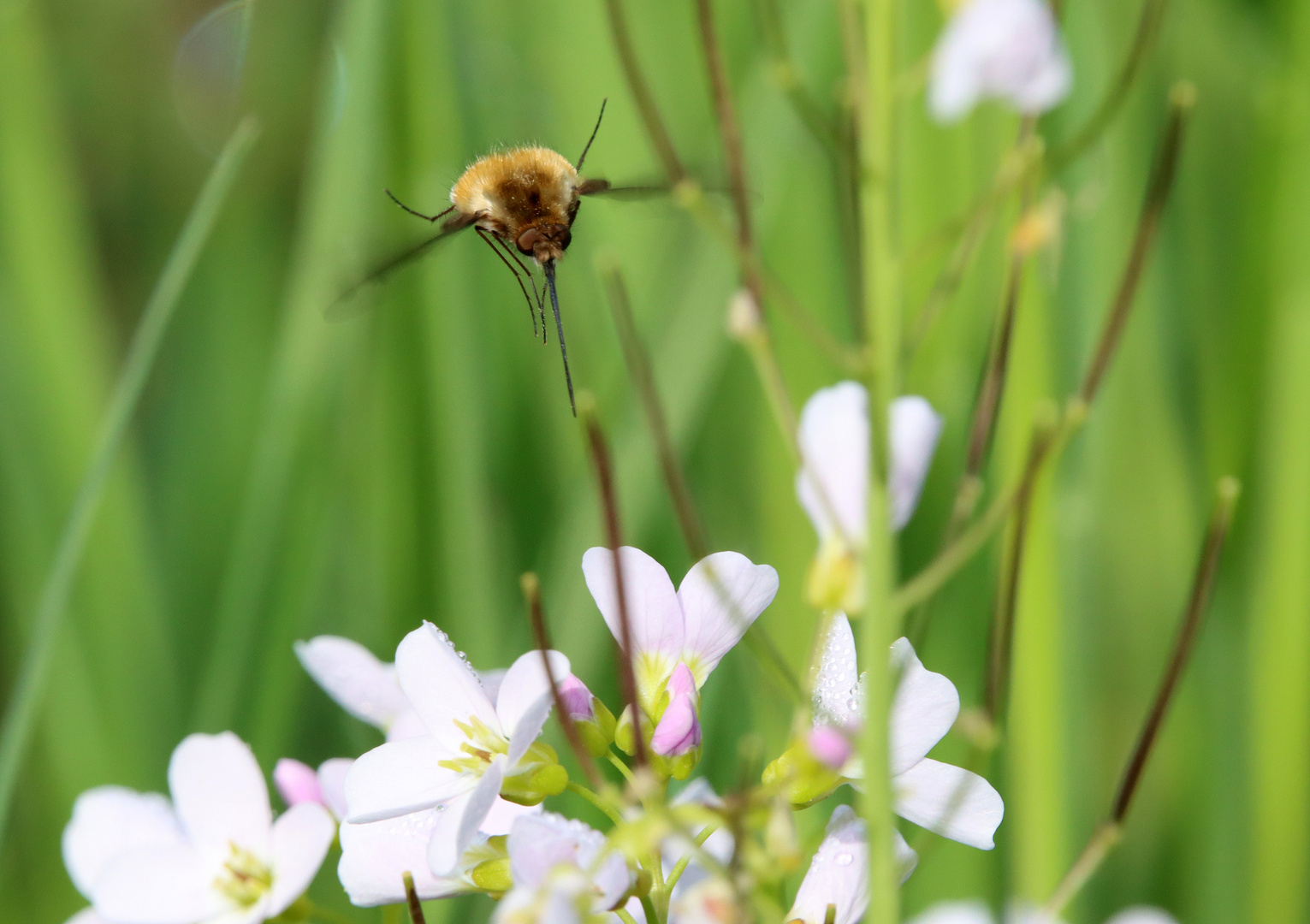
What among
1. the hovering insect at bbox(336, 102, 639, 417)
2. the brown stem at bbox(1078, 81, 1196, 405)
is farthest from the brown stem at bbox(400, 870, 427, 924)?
the hovering insect at bbox(336, 102, 639, 417)

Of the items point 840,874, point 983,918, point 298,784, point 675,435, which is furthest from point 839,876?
point 675,435

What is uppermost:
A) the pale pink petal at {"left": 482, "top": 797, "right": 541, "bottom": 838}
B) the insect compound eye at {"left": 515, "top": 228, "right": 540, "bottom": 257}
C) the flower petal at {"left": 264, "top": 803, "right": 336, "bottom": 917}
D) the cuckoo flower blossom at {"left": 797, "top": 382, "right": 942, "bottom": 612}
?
the insect compound eye at {"left": 515, "top": 228, "right": 540, "bottom": 257}

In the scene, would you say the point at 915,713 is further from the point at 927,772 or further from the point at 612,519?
the point at 612,519

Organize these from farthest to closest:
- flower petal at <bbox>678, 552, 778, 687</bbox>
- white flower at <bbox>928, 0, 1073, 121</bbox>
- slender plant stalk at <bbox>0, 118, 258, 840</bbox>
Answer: slender plant stalk at <bbox>0, 118, 258, 840</bbox> → flower petal at <bbox>678, 552, 778, 687</bbox> → white flower at <bbox>928, 0, 1073, 121</bbox>

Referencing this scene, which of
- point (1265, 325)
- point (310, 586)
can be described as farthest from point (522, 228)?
point (1265, 325)

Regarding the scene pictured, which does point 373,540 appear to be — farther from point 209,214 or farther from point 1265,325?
point 1265,325

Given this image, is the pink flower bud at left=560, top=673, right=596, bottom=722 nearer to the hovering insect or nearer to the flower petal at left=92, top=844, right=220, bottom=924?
the flower petal at left=92, top=844, right=220, bottom=924
